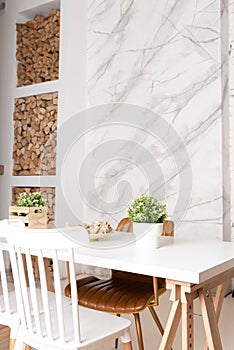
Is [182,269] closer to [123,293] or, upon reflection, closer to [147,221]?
[147,221]

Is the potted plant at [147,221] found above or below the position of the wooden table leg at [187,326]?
above

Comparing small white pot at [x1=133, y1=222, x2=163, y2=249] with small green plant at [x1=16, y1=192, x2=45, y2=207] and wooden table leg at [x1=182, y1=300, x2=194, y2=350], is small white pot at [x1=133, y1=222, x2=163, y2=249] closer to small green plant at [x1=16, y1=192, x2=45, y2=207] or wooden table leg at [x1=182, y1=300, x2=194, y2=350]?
wooden table leg at [x1=182, y1=300, x2=194, y2=350]

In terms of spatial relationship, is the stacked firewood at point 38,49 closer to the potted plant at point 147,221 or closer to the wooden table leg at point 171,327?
the potted plant at point 147,221

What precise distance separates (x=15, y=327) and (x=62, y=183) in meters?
2.24

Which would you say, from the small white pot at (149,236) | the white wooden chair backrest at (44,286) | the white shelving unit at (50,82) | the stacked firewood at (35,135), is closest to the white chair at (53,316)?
the white wooden chair backrest at (44,286)

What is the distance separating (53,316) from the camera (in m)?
1.55

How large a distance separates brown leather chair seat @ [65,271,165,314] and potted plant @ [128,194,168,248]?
11.3 inches

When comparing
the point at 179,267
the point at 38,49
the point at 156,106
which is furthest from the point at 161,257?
the point at 38,49

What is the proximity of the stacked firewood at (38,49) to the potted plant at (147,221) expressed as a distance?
8.80ft

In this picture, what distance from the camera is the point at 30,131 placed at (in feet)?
13.4

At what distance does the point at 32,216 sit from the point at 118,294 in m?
0.58

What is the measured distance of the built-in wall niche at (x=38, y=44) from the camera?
4070 mm

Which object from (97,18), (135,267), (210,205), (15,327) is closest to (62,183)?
(210,205)

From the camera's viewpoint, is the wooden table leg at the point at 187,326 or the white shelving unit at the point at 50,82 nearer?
the wooden table leg at the point at 187,326
